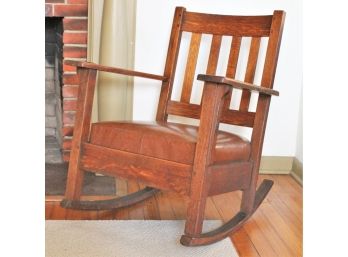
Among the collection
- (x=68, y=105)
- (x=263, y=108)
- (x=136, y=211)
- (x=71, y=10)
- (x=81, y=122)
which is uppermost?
(x=71, y=10)

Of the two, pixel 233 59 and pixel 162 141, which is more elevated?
pixel 233 59

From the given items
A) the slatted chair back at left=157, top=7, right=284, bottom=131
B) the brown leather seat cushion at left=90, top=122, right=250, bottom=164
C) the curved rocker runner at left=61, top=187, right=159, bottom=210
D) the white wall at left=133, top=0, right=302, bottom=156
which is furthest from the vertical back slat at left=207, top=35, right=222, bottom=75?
the curved rocker runner at left=61, top=187, right=159, bottom=210

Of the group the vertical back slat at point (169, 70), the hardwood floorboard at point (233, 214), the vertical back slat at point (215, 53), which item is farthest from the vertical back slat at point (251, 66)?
the hardwood floorboard at point (233, 214)

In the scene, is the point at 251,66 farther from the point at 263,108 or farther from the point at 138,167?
the point at 138,167

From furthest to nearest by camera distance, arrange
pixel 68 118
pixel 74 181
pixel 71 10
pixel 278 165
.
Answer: pixel 278 165
pixel 68 118
pixel 71 10
pixel 74 181

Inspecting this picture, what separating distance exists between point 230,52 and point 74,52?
2.89ft

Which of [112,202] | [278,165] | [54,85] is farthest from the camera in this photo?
[54,85]

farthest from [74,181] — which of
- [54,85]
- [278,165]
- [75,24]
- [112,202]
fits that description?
[278,165]

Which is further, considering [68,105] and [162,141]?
[68,105]

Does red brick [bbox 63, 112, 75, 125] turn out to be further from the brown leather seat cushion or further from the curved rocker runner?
the brown leather seat cushion

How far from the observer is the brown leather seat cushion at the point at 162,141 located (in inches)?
69.2

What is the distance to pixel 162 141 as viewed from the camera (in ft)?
5.85

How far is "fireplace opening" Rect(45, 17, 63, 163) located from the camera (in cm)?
281
